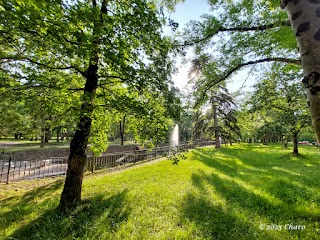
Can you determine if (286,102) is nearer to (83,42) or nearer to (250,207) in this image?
(250,207)

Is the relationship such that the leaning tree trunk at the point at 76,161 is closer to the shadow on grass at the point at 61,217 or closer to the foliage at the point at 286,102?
the shadow on grass at the point at 61,217

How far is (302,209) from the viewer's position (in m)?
5.15

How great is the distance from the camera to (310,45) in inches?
45.7

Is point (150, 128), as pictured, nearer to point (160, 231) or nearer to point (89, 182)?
point (160, 231)

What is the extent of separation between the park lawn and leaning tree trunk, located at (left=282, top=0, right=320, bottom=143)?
3859 mm

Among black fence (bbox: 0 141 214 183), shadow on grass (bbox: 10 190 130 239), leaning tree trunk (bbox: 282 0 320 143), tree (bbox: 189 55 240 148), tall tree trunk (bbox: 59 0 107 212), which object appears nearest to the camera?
leaning tree trunk (bbox: 282 0 320 143)

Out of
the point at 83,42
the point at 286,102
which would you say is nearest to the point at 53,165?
the point at 83,42

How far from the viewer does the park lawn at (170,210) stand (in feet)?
13.6

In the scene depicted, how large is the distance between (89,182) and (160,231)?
5476 mm

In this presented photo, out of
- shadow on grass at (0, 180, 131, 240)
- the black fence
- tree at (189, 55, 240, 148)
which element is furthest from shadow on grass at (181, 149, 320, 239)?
tree at (189, 55, 240, 148)

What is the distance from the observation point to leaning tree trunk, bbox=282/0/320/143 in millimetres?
1124

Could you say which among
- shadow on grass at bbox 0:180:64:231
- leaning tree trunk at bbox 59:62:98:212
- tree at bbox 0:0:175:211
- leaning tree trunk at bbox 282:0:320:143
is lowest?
shadow on grass at bbox 0:180:64:231

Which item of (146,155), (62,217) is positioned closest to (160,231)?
(62,217)

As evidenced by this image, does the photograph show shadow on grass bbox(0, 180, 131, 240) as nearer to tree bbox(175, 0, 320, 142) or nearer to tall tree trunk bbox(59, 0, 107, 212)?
tall tree trunk bbox(59, 0, 107, 212)
